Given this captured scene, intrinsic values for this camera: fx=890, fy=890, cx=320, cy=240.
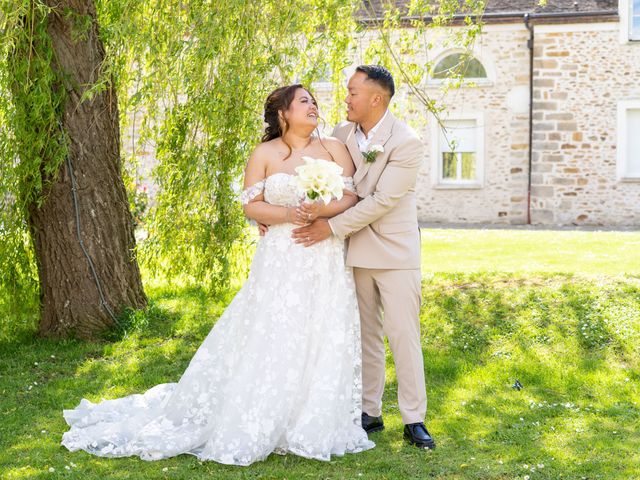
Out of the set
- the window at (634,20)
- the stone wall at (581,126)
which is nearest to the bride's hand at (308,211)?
the stone wall at (581,126)

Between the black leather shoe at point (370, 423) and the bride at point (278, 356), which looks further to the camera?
the black leather shoe at point (370, 423)

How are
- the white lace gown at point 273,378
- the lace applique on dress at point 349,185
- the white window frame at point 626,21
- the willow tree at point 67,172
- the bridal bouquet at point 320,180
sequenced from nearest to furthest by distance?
the bridal bouquet at point 320,180, the white lace gown at point 273,378, the lace applique on dress at point 349,185, the willow tree at point 67,172, the white window frame at point 626,21

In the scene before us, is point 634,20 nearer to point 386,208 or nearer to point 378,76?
point 378,76

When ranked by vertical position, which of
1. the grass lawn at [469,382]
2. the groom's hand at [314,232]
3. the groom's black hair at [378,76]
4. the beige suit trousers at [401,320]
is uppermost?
the groom's black hair at [378,76]

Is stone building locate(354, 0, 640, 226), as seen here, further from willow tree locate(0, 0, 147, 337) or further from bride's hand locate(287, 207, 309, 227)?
bride's hand locate(287, 207, 309, 227)

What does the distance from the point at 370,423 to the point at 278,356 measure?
780mm

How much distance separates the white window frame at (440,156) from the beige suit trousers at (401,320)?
14.7 metres

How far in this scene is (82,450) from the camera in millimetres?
4848

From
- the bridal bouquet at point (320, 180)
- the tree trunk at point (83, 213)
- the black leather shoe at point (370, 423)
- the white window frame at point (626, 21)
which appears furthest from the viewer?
the white window frame at point (626, 21)

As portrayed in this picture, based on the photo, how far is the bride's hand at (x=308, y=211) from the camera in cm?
466

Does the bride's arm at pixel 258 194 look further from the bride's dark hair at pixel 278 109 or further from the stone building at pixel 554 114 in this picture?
the stone building at pixel 554 114

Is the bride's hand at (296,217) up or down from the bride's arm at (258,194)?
down

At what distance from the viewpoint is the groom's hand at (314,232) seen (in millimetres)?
4727

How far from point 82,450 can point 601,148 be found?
1632cm
